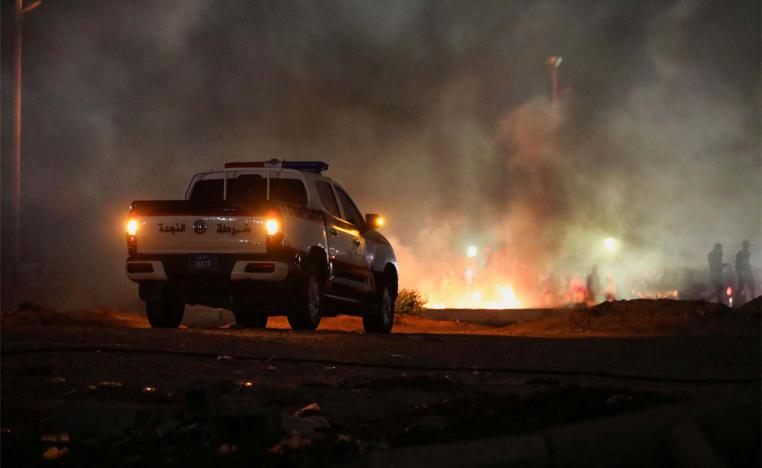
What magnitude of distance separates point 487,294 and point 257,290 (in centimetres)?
2235

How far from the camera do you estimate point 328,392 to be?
7.36m

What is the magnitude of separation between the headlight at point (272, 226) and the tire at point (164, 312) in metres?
1.67

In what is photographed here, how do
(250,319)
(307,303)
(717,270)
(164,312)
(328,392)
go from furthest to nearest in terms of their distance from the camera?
1. (717,270)
2. (250,319)
3. (164,312)
4. (307,303)
5. (328,392)

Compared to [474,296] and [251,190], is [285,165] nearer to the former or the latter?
[251,190]

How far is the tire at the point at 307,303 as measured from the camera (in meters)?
12.7

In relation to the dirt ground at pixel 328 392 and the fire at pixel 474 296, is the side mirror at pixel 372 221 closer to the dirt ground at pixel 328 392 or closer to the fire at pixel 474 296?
the dirt ground at pixel 328 392

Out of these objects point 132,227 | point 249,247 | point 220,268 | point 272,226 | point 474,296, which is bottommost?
point 220,268

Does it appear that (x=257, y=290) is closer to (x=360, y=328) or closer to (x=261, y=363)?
(x=261, y=363)

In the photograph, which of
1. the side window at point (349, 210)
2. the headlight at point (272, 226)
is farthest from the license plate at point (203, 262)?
the side window at point (349, 210)

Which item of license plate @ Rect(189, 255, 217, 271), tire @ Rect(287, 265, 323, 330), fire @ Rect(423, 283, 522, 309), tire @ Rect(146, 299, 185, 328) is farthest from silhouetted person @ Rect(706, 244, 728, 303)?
Result: license plate @ Rect(189, 255, 217, 271)

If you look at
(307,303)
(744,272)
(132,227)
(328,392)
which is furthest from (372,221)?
(744,272)

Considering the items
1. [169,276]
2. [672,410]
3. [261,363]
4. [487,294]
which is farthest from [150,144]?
[672,410]

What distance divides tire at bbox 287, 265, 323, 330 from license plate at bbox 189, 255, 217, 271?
0.99 m

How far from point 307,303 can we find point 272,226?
1.12 metres
